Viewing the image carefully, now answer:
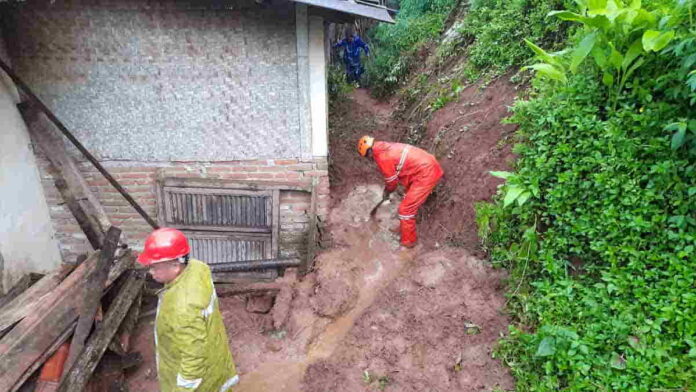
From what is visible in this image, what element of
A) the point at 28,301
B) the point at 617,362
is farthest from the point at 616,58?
the point at 28,301

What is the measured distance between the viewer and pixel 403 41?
1123cm

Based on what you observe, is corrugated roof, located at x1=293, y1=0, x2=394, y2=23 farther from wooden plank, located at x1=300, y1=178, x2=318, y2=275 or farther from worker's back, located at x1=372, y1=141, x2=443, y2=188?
wooden plank, located at x1=300, y1=178, x2=318, y2=275

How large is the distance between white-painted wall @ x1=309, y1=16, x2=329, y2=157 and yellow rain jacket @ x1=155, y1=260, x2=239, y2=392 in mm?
2666

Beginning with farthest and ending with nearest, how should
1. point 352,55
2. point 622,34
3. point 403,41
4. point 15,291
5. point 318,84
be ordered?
point 352,55 → point 403,41 → point 318,84 → point 15,291 → point 622,34

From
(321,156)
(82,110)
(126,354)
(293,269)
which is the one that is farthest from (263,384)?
(82,110)

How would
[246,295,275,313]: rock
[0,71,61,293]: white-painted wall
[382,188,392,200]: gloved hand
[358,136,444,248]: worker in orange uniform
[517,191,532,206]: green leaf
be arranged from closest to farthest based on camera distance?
1. [517,191,532,206]: green leaf
2. [0,71,61,293]: white-painted wall
3. [246,295,275,313]: rock
4. [358,136,444,248]: worker in orange uniform
5. [382,188,392,200]: gloved hand

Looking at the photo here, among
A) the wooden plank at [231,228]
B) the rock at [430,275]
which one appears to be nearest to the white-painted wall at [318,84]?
the wooden plank at [231,228]

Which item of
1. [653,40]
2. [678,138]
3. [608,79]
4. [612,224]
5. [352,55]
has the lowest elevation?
[612,224]

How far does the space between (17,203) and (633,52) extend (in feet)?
21.8

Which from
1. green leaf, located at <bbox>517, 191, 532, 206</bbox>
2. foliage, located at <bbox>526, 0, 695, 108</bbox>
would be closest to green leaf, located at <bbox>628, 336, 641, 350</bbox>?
green leaf, located at <bbox>517, 191, 532, 206</bbox>

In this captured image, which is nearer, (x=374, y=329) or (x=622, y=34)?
(x=622, y=34)

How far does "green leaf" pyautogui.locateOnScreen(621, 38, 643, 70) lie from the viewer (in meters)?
3.50

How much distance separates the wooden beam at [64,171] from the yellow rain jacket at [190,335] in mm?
2457

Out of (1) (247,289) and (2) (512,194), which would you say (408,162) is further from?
(1) (247,289)
